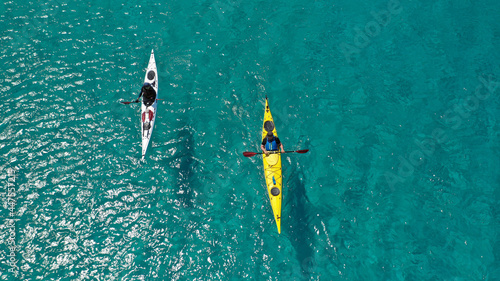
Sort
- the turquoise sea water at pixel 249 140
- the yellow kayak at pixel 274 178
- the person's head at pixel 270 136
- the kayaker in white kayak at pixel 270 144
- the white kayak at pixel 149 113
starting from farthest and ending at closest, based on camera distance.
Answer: the white kayak at pixel 149 113 < the kayaker in white kayak at pixel 270 144 < the person's head at pixel 270 136 < the yellow kayak at pixel 274 178 < the turquoise sea water at pixel 249 140

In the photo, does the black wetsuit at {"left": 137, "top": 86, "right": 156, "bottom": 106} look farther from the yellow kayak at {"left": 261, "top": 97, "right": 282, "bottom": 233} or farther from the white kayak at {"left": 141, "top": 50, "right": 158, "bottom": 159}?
the yellow kayak at {"left": 261, "top": 97, "right": 282, "bottom": 233}

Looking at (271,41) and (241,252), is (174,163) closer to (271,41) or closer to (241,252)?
(241,252)

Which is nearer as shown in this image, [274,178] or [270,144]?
[274,178]

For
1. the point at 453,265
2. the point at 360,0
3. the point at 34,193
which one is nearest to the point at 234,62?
the point at 360,0

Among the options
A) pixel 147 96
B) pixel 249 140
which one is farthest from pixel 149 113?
pixel 249 140

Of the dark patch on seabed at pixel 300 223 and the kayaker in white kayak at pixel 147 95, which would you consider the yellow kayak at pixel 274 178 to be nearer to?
the dark patch on seabed at pixel 300 223

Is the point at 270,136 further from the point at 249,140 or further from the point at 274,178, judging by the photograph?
the point at 274,178

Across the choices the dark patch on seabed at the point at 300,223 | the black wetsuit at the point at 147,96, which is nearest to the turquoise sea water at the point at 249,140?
the dark patch on seabed at the point at 300,223
